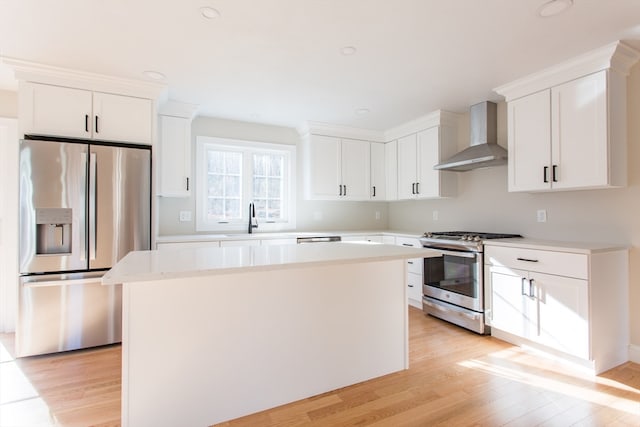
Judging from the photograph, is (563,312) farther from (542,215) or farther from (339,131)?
(339,131)

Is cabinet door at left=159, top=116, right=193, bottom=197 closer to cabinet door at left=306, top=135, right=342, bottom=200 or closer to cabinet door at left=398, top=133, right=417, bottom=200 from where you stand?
cabinet door at left=306, top=135, right=342, bottom=200

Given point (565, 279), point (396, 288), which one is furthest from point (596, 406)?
point (396, 288)

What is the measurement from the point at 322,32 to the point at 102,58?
174cm

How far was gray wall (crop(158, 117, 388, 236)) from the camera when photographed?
12.4ft

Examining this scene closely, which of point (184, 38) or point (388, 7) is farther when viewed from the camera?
point (184, 38)

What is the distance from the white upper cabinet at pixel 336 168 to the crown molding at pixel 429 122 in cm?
55

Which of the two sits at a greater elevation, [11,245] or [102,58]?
[102,58]

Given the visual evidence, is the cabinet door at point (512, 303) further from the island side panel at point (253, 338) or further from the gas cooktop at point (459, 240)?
the island side panel at point (253, 338)

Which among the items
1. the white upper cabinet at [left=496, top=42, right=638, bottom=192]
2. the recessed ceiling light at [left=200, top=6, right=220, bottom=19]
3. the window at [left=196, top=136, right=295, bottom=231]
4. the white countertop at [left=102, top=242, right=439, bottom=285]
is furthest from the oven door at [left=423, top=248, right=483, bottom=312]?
the recessed ceiling light at [left=200, top=6, right=220, bottom=19]

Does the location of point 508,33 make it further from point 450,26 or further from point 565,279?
point 565,279

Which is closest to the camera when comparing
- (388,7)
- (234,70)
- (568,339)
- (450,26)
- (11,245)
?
(388,7)

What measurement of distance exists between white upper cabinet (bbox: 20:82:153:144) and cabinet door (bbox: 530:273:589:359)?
3629mm

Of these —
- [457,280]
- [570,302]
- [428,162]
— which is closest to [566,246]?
[570,302]

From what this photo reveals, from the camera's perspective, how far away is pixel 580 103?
249 centimetres
